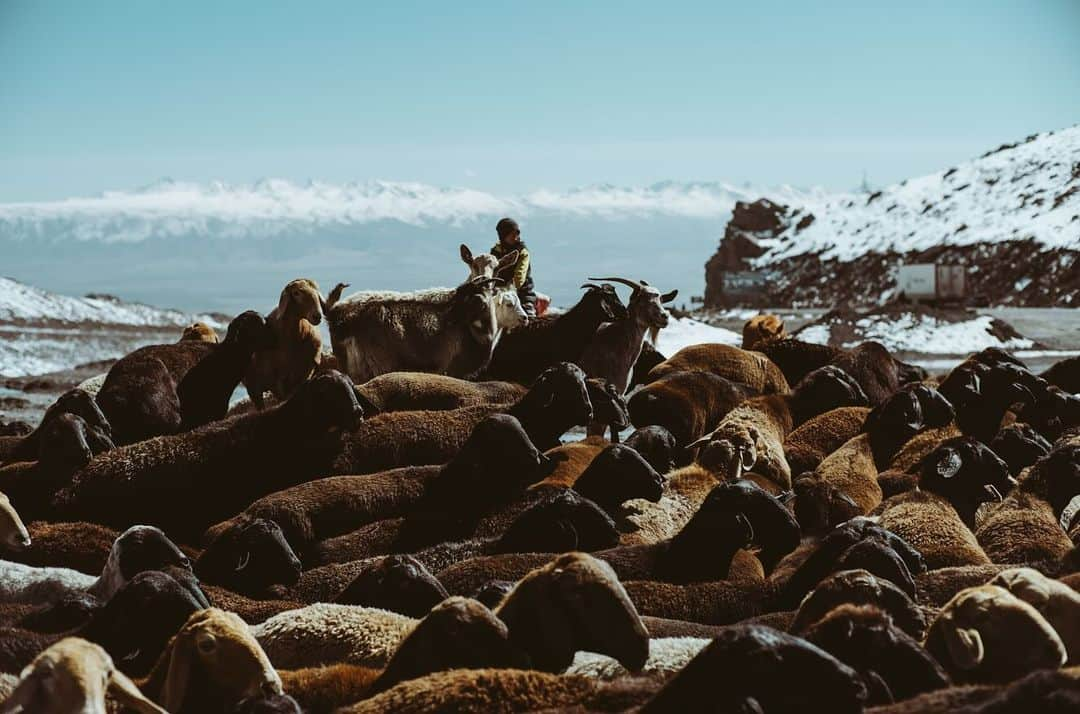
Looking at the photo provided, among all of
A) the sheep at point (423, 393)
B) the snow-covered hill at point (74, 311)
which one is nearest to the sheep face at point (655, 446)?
the sheep at point (423, 393)

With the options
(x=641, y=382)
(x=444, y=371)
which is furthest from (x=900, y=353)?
(x=444, y=371)

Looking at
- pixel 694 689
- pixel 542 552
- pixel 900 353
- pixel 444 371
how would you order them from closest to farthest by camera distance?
pixel 694 689 < pixel 542 552 < pixel 444 371 < pixel 900 353

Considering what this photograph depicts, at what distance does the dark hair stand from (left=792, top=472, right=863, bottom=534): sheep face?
695 centimetres

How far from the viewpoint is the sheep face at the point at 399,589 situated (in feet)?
23.8

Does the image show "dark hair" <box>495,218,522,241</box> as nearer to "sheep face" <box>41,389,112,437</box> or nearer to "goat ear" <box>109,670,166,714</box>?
"sheep face" <box>41,389,112,437</box>

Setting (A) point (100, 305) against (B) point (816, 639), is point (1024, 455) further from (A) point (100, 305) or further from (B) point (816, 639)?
(A) point (100, 305)

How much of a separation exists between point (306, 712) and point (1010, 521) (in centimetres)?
565

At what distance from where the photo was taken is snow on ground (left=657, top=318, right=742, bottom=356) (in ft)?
69.8

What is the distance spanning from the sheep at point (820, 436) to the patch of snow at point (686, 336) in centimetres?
728

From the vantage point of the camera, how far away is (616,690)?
17.9ft

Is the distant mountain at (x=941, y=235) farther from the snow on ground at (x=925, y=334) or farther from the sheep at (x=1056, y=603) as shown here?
the sheep at (x=1056, y=603)

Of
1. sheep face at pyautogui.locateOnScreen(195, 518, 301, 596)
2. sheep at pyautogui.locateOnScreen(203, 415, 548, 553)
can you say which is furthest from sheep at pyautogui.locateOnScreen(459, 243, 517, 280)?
sheep face at pyautogui.locateOnScreen(195, 518, 301, 596)

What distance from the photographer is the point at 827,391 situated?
13.7 metres

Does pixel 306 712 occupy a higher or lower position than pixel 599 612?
lower
